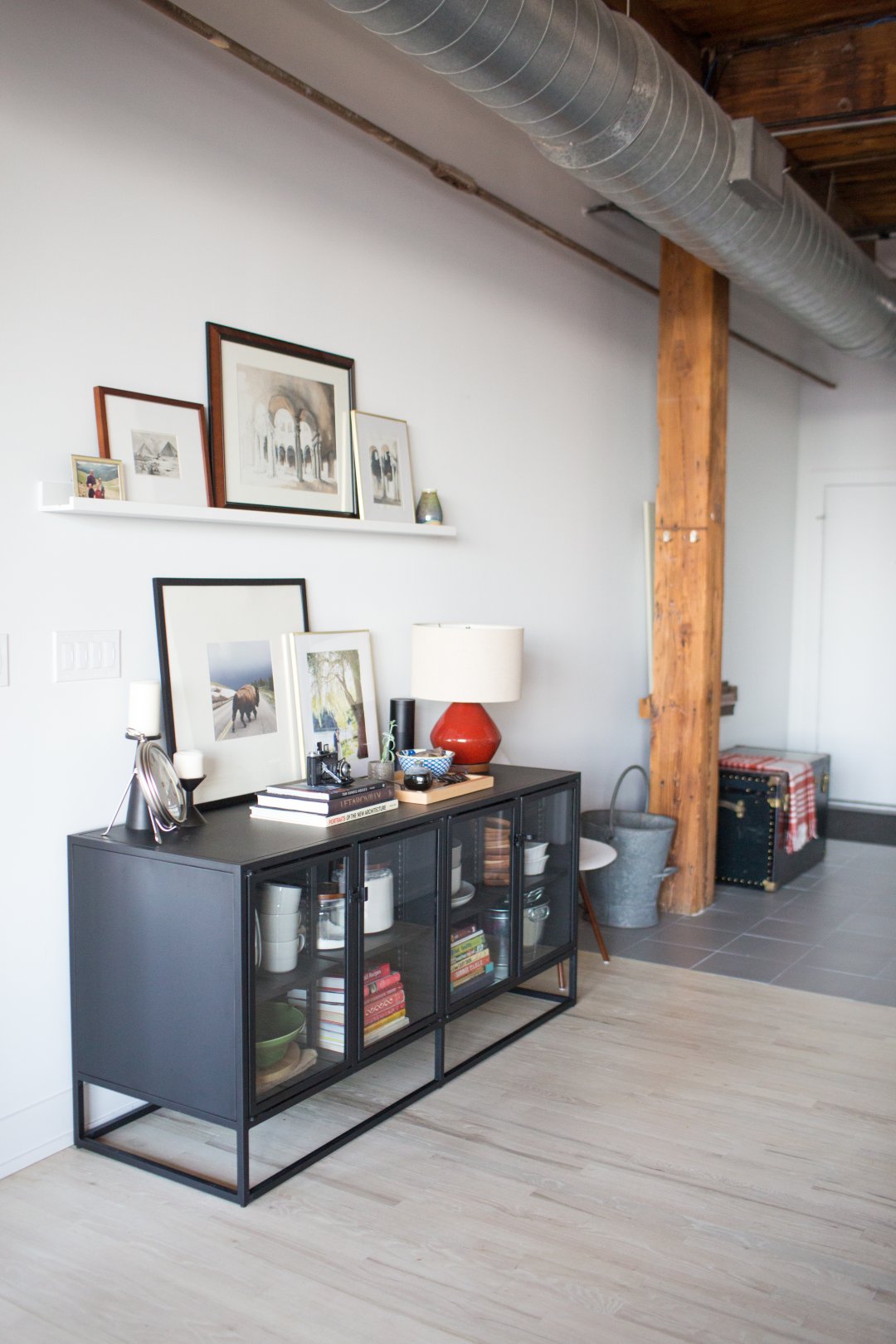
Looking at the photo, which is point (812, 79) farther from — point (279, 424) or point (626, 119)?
point (279, 424)

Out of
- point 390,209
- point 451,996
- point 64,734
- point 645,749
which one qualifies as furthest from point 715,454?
point 64,734

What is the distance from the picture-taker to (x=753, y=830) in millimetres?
5805

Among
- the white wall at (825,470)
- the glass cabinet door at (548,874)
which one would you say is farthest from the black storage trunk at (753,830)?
the white wall at (825,470)

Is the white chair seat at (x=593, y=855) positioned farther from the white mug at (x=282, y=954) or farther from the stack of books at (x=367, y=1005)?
the white mug at (x=282, y=954)

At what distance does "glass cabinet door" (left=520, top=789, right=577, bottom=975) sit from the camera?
379 cm

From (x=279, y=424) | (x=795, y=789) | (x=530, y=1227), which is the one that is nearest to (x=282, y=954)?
(x=530, y=1227)

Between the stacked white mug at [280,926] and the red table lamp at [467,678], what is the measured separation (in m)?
1.11

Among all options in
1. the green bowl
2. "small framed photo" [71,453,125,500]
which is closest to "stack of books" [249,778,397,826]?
the green bowl

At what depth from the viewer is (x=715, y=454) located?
17.2 ft

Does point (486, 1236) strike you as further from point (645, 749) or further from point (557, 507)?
point (645, 749)

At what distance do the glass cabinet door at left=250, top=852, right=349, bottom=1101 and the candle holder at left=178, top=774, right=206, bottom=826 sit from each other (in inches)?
13.7

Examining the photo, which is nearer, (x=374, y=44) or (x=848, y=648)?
(x=374, y=44)

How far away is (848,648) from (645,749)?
248cm

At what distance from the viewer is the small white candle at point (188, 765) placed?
9.85ft
